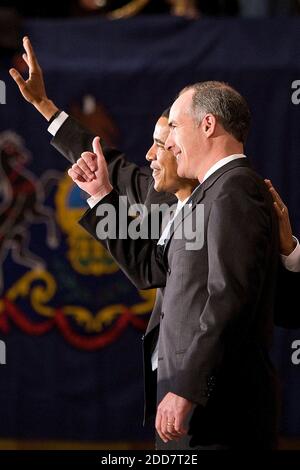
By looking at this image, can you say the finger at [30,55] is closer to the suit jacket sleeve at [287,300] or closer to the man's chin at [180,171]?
the man's chin at [180,171]

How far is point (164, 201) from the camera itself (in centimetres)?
257

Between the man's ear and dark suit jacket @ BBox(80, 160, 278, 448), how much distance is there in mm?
104

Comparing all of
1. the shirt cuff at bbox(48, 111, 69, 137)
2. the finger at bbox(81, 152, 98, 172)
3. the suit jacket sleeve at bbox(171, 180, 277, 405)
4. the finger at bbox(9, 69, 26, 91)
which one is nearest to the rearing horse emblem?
the shirt cuff at bbox(48, 111, 69, 137)

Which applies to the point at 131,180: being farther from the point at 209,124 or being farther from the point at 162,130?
the point at 209,124

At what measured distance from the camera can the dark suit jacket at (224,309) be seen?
6.32 ft

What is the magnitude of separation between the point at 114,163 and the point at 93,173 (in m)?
0.53

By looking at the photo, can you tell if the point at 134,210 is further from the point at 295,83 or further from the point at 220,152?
the point at 295,83

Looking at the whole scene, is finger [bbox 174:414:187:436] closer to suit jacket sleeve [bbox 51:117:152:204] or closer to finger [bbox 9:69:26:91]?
suit jacket sleeve [bbox 51:117:152:204]

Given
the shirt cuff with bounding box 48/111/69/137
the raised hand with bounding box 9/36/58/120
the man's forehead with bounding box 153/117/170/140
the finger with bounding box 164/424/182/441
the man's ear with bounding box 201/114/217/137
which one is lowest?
the finger with bounding box 164/424/182/441

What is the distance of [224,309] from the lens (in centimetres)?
192

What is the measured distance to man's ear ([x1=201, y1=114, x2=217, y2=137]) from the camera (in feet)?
6.93

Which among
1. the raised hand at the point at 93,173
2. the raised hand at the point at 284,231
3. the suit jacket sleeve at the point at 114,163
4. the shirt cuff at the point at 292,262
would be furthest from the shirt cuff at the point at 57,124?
the shirt cuff at the point at 292,262
